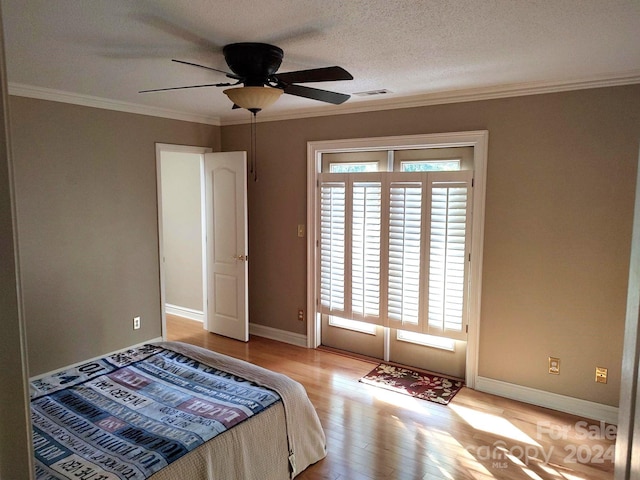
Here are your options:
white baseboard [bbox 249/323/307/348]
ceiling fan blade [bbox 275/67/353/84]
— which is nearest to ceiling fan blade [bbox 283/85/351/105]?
ceiling fan blade [bbox 275/67/353/84]

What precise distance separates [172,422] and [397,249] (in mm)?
2536

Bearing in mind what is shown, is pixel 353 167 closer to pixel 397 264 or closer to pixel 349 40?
pixel 397 264

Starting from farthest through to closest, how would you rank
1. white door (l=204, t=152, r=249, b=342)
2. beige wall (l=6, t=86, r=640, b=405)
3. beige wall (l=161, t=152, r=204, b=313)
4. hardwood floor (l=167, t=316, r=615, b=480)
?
beige wall (l=161, t=152, r=204, b=313), white door (l=204, t=152, r=249, b=342), beige wall (l=6, t=86, r=640, b=405), hardwood floor (l=167, t=316, r=615, b=480)

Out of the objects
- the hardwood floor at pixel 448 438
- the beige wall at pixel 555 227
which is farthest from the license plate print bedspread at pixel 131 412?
the beige wall at pixel 555 227

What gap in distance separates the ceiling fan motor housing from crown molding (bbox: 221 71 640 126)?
5.71 ft

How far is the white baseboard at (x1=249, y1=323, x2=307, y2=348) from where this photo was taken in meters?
4.82

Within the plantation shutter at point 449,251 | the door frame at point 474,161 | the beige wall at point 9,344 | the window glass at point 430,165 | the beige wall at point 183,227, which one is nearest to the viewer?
the beige wall at point 9,344

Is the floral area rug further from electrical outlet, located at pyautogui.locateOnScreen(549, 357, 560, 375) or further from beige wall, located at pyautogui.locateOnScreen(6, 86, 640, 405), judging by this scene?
electrical outlet, located at pyautogui.locateOnScreen(549, 357, 560, 375)

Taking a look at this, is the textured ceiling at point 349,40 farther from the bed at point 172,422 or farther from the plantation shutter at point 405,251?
the bed at point 172,422

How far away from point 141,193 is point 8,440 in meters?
4.21

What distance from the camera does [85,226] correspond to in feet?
13.0

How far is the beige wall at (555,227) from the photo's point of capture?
307 cm

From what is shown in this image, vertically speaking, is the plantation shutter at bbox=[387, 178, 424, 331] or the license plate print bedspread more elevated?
the plantation shutter at bbox=[387, 178, 424, 331]

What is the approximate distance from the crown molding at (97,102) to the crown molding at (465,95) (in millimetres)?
865
